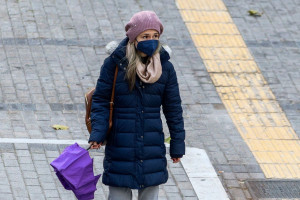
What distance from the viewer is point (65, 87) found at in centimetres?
937

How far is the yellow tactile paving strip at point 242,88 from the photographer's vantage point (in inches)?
335

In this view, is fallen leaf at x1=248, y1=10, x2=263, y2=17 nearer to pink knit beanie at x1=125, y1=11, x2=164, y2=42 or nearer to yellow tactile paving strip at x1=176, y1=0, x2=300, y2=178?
yellow tactile paving strip at x1=176, y1=0, x2=300, y2=178

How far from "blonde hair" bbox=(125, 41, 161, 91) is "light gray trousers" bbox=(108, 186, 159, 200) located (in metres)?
0.82

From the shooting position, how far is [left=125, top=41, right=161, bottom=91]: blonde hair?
557 centimetres

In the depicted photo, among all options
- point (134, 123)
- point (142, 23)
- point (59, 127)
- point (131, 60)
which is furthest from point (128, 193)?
point (59, 127)

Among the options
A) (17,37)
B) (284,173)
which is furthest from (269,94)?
(17,37)

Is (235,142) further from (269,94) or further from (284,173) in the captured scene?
(269,94)

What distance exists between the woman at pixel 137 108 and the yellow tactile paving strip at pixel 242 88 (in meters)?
2.60

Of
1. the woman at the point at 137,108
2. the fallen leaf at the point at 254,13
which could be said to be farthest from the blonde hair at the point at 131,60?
the fallen leaf at the point at 254,13

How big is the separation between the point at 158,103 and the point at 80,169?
786 millimetres

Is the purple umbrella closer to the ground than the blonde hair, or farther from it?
closer to the ground

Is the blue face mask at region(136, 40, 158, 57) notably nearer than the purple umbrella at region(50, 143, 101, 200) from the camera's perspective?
Yes

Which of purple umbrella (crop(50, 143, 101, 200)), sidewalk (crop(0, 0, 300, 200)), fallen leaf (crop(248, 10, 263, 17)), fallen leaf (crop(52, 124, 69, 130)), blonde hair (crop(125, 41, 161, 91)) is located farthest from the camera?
fallen leaf (crop(248, 10, 263, 17))

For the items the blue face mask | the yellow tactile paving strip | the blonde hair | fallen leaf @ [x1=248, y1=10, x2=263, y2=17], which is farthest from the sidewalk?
the blue face mask
